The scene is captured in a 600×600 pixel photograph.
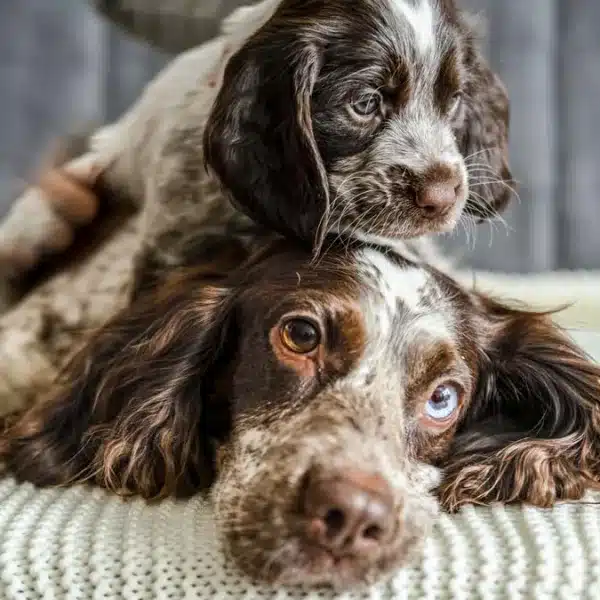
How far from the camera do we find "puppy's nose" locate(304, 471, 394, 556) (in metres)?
1.01

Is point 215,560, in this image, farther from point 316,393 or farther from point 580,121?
point 580,121

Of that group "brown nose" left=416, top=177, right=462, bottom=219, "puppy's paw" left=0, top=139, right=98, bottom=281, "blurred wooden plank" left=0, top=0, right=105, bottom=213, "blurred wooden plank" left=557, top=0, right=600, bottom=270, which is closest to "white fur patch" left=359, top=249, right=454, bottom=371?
"brown nose" left=416, top=177, right=462, bottom=219

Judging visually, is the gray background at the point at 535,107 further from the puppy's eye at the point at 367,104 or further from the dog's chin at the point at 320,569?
the dog's chin at the point at 320,569

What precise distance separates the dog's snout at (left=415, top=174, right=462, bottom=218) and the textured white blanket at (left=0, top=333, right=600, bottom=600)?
19.5 inches

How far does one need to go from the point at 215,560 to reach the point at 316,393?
0.27m

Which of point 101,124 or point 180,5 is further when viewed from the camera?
point 101,124

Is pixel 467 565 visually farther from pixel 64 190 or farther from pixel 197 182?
pixel 64 190

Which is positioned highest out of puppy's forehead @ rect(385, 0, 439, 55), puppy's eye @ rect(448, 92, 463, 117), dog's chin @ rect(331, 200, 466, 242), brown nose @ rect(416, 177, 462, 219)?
puppy's forehead @ rect(385, 0, 439, 55)

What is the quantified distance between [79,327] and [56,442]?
1.64 ft

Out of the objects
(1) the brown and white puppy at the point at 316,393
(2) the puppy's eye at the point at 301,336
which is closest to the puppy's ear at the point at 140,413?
(1) the brown and white puppy at the point at 316,393

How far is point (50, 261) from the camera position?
81.7 inches

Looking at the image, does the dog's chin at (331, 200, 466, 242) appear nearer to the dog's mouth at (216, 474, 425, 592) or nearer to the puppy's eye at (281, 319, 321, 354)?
the puppy's eye at (281, 319, 321, 354)

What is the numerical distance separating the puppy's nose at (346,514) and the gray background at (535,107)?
5.78ft

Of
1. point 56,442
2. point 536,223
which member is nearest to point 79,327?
point 56,442
